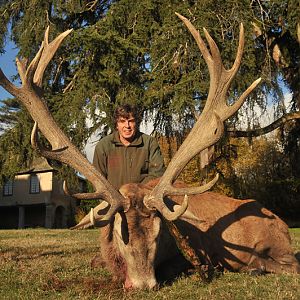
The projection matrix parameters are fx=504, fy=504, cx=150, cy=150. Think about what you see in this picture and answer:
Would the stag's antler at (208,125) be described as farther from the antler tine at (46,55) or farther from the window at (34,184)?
the window at (34,184)

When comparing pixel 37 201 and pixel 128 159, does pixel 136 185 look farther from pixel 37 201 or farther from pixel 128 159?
pixel 37 201

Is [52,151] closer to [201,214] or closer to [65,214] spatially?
[201,214]

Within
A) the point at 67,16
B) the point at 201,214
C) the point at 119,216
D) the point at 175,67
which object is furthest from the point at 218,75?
the point at 67,16

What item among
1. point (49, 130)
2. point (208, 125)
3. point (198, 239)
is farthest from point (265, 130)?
point (49, 130)

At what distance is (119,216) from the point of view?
17.6 ft

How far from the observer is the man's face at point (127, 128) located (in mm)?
6484

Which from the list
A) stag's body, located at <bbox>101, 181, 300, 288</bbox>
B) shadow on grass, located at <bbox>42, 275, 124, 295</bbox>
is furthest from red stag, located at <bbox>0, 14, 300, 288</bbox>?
shadow on grass, located at <bbox>42, 275, 124, 295</bbox>

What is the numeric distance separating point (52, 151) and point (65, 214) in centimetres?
4322

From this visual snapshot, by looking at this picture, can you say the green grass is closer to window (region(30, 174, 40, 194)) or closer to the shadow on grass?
the shadow on grass

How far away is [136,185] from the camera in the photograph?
581 cm

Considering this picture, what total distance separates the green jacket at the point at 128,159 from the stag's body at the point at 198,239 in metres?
0.60

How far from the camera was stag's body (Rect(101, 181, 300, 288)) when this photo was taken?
5.17m

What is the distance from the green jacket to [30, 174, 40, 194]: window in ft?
135

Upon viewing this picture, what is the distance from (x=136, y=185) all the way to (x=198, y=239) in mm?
1017
